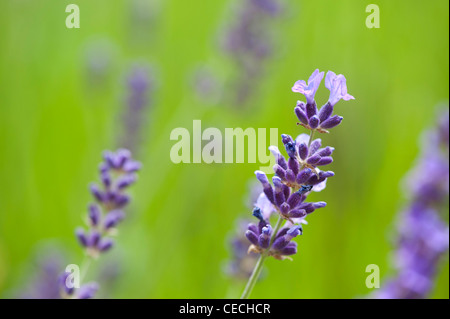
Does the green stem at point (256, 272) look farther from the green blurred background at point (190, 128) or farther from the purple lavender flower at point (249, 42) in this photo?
the purple lavender flower at point (249, 42)

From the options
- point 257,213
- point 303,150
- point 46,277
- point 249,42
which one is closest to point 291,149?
point 303,150

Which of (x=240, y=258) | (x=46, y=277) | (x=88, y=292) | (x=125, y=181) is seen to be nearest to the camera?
(x=88, y=292)

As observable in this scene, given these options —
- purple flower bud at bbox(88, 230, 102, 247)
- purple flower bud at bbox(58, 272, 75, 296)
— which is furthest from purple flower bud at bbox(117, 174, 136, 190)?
purple flower bud at bbox(58, 272, 75, 296)

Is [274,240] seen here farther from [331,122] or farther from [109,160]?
[109,160]

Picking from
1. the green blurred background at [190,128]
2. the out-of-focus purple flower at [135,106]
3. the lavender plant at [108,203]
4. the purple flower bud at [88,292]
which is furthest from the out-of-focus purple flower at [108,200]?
the out-of-focus purple flower at [135,106]

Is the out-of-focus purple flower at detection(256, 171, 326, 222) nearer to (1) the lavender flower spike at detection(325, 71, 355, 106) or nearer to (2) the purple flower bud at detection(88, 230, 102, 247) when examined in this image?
(1) the lavender flower spike at detection(325, 71, 355, 106)
